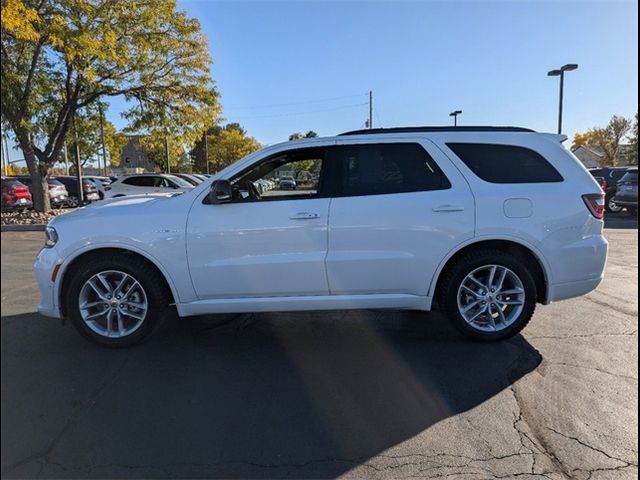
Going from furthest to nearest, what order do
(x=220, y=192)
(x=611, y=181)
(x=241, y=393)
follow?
(x=611, y=181) < (x=220, y=192) < (x=241, y=393)

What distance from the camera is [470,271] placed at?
4133 millimetres

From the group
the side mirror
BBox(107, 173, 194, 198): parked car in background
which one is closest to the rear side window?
the side mirror

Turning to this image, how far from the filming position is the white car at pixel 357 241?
13.1 feet

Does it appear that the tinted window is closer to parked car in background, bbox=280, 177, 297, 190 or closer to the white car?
the white car

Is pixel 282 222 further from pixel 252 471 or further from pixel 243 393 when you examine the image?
pixel 252 471

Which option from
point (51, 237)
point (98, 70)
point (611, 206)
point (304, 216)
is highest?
point (98, 70)

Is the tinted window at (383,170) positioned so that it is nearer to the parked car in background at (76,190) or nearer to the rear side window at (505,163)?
the rear side window at (505,163)

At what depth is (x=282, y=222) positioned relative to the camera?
398 centimetres

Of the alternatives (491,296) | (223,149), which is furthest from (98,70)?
(223,149)

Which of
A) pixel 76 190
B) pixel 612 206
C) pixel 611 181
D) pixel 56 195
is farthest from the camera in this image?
pixel 76 190

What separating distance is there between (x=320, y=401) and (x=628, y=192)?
17.2 m

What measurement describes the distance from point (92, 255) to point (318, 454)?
8.74 ft

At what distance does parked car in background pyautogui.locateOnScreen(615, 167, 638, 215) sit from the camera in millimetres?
16188

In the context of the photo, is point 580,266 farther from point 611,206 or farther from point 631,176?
point 611,206
